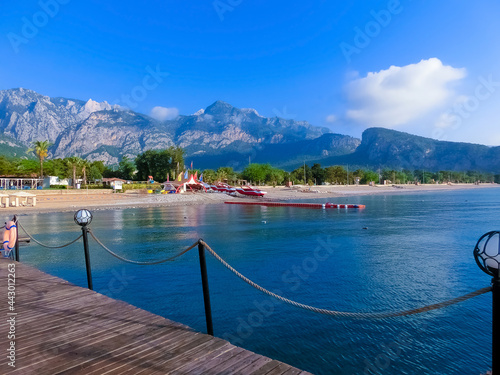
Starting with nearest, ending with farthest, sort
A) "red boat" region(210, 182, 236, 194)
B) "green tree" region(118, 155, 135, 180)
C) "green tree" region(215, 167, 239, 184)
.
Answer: "red boat" region(210, 182, 236, 194)
"green tree" region(118, 155, 135, 180)
"green tree" region(215, 167, 239, 184)

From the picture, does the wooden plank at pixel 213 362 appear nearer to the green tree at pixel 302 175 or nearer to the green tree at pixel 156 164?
the green tree at pixel 156 164

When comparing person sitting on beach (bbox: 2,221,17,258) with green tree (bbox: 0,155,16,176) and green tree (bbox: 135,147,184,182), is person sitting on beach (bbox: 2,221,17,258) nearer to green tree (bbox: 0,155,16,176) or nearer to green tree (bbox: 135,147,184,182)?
green tree (bbox: 0,155,16,176)

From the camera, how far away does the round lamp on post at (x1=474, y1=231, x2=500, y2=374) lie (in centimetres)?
255

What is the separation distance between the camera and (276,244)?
18719 mm

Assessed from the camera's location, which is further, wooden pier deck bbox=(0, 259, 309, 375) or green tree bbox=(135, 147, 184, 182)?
green tree bbox=(135, 147, 184, 182)

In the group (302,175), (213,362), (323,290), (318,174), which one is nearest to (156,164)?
(302,175)

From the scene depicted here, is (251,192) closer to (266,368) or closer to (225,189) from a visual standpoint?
(225,189)

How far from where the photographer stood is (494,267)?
261 centimetres

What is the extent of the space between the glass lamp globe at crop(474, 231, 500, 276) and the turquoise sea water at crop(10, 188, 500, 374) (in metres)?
4.22

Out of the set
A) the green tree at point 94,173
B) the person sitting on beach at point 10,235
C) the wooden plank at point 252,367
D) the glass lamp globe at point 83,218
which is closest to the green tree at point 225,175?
the green tree at point 94,173

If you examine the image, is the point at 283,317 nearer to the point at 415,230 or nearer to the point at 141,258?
the point at 141,258

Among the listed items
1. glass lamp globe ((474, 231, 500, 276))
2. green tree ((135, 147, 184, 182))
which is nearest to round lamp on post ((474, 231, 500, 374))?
glass lamp globe ((474, 231, 500, 276))

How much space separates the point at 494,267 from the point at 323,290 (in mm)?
8190

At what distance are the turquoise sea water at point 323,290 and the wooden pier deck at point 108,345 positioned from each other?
2.66 metres
